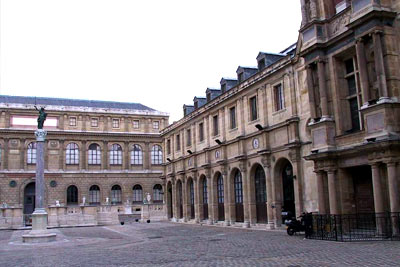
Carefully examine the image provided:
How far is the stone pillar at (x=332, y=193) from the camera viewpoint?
68.8 feet

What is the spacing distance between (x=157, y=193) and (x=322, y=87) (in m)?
46.8

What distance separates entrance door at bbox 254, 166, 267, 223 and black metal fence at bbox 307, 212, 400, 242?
8860 millimetres

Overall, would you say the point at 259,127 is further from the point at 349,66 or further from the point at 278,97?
the point at 349,66

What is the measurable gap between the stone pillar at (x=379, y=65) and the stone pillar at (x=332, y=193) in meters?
4.66

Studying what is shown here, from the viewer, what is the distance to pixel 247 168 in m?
31.6

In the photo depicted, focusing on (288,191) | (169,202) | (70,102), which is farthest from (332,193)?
(70,102)

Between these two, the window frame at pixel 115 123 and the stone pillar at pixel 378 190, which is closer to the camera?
the stone pillar at pixel 378 190

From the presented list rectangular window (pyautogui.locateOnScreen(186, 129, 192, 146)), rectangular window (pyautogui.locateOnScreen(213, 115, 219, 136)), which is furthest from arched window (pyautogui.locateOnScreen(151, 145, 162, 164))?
rectangular window (pyautogui.locateOnScreen(213, 115, 219, 136))

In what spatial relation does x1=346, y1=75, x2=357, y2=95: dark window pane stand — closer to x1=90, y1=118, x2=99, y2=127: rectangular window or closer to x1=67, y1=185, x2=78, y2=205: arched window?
x1=90, y1=118, x2=99, y2=127: rectangular window

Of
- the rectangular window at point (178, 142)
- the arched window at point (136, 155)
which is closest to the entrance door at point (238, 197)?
the rectangular window at point (178, 142)

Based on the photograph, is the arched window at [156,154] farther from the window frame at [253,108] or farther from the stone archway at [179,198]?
the window frame at [253,108]

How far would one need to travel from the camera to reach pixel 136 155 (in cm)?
6475

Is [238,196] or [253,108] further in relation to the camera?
[238,196]

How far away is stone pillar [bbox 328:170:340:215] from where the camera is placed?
20969mm
